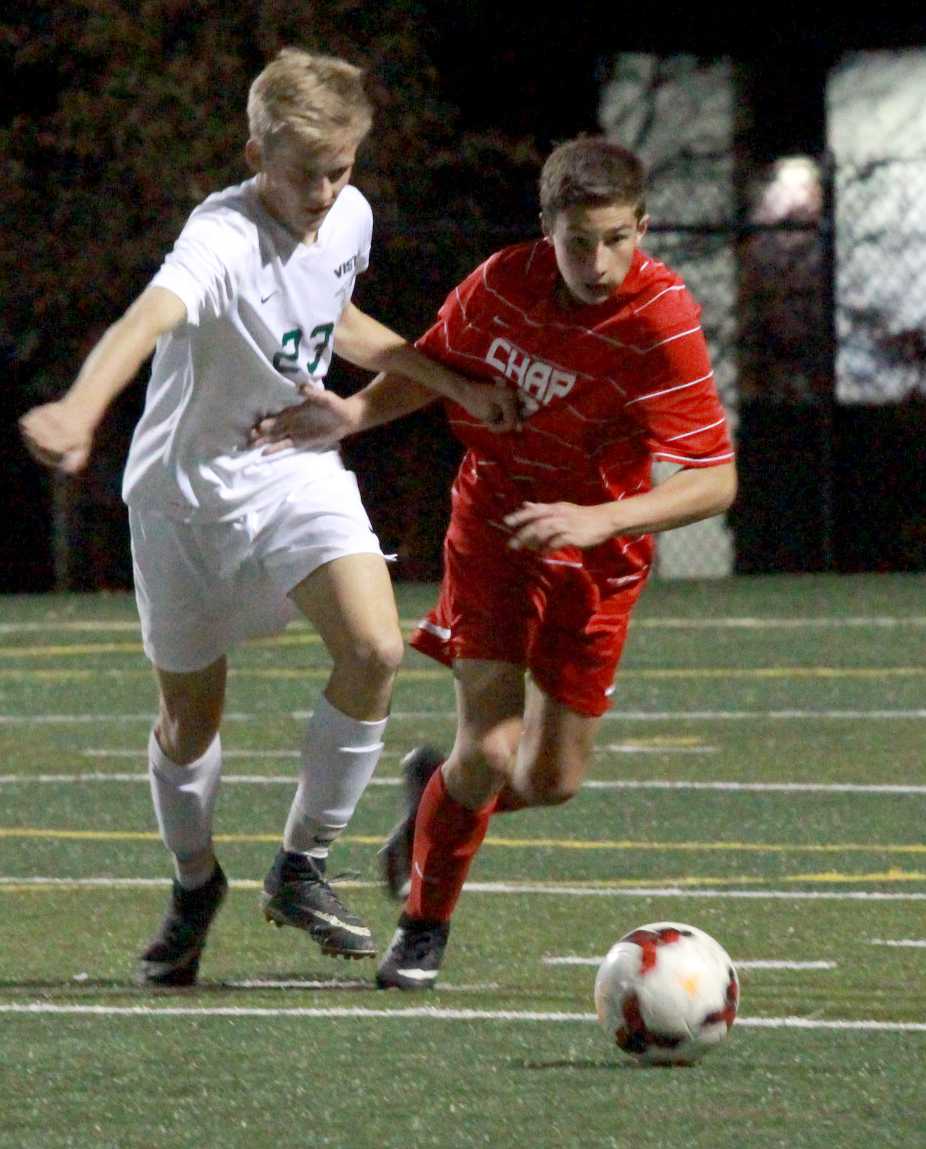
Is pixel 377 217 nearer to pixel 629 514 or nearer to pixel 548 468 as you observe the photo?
pixel 548 468

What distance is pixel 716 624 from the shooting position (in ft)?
43.3

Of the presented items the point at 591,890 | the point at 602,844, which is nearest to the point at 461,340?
the point at 591,890

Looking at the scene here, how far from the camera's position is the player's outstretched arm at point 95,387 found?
4117mm

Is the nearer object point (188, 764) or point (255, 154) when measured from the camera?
point (255, 154)

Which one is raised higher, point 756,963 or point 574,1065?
point 574,1065

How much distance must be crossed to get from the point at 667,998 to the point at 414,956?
928mm

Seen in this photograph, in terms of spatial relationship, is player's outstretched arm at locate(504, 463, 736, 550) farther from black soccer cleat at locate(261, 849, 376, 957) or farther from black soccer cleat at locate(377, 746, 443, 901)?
black soccer cleat at locate(377, 746, 443, 901)

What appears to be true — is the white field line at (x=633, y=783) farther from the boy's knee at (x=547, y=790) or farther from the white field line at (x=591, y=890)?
the boy's knee at (x=547, y=790)

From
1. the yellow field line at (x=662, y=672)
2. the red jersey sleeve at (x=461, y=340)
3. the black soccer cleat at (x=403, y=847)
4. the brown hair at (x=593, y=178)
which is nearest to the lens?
the brown hair at (x=593, y=178)

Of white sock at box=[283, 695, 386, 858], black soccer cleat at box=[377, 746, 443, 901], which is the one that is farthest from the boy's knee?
white sock at box=[283, 695, 386, 858]

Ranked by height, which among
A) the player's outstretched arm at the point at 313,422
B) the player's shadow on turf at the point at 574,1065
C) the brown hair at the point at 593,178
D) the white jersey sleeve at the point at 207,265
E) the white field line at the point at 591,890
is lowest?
the white field line at the point at 591,890

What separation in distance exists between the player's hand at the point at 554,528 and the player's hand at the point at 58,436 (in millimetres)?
848

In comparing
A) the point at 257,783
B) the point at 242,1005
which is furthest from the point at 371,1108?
the point at 257,783

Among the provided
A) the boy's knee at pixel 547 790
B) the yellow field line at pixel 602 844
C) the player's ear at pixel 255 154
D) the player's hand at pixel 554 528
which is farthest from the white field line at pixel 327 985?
the yellow field line at pixel 602 844
